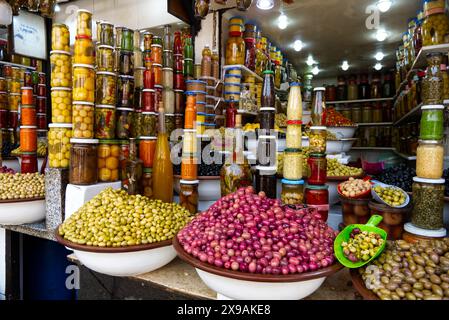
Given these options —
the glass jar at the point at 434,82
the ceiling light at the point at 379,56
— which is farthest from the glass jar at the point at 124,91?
the ceiling light at the point at 379,56

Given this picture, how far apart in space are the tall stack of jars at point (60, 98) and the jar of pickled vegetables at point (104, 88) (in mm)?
153

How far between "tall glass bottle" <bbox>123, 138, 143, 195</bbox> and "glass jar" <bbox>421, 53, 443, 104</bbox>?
4.59ft

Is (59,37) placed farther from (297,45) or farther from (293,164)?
(297,45)

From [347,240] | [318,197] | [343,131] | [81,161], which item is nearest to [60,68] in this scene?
[81,161]

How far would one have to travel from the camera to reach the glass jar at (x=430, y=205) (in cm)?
131

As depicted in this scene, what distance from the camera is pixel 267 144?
1530 mm

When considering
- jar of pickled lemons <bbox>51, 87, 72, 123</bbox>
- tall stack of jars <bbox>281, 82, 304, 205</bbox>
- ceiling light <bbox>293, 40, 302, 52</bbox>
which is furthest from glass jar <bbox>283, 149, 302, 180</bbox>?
ceiling light <bbox>293, 40, 302, 52</bbox>

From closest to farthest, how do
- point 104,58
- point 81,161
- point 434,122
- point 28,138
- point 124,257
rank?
point 124,257
point 434,122
point 81,161
point 104,58
point 28,138

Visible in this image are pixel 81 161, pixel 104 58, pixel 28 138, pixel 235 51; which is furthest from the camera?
pixel 235 51

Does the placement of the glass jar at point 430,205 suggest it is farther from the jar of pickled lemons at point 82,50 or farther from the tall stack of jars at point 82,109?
the jar of pickled lemons at point 82,50

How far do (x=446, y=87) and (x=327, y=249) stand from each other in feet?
7.17

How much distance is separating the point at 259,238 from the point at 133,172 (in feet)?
3.10

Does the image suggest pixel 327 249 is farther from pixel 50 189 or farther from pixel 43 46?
pixel 43 46

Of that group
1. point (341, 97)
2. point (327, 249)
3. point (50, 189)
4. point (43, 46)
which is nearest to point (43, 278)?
point (50, 189)
